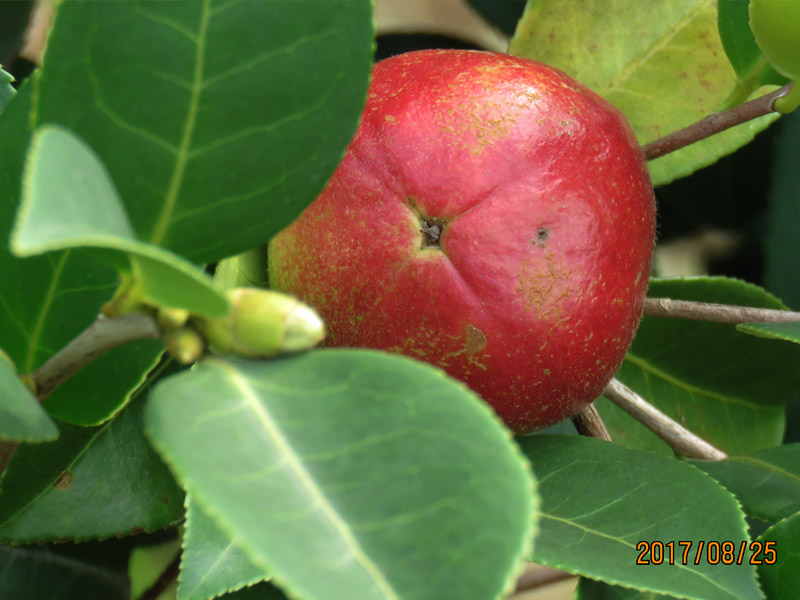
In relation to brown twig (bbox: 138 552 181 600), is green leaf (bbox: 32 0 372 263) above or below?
above

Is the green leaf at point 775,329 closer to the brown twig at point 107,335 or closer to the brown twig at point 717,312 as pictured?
the brown twig at point 717,312

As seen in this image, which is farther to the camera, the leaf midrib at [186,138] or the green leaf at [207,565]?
the green leaf at [207,565]

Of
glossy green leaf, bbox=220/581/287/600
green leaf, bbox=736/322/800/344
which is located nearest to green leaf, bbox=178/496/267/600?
glossy green leaf, bbox=220/581/287/600

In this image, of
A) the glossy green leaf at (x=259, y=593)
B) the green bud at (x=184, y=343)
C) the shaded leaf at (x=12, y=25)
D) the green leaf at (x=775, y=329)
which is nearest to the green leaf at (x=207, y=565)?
→ the glossy green leaf at (x=259, y=593)

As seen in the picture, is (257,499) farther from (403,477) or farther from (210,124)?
(210,124)

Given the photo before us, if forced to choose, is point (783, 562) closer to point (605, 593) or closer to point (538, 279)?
point (605, 593)

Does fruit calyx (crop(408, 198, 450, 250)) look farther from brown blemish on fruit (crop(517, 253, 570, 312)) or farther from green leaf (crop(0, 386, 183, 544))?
green leaf (crop(0, 386, 183, 544))
